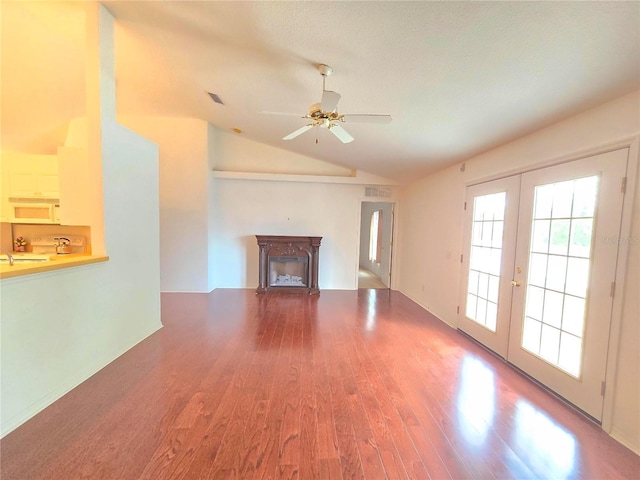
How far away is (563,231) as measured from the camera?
2.12m

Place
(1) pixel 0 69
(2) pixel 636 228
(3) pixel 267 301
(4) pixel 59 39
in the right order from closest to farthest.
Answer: (2) pixel 636 228, (4) pixel 59 39, (1) pixel 0 69, (3) pixel 267 301

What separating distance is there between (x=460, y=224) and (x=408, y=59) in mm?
2446

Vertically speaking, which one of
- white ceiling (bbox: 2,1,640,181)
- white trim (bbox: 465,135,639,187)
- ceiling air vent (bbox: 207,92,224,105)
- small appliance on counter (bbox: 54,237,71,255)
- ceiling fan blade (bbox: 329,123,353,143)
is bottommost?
small appliance on counter (bbox: 54,237,71,255)

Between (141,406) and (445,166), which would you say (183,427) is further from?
(445,166)

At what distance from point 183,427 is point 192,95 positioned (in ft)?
13.7

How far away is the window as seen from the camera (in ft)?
23.4

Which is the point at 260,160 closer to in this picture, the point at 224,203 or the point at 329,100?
the point at 224,203

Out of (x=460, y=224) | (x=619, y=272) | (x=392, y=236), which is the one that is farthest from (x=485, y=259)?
(x=392, y=236)

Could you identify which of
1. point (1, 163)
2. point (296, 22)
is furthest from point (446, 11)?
point (1, 163)

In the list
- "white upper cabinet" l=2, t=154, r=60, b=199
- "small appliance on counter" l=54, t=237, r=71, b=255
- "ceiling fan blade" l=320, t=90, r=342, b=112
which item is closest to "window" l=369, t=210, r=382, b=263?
"ceiling fan blade" l=320, t=90, r=342, b=112

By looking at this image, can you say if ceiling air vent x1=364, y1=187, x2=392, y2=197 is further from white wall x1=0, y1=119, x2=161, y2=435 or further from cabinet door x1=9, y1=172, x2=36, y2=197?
cabinet door x1=9, y1=172, x2=36, y2=197

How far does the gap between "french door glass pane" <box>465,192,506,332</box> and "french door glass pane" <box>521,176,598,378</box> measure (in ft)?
1.45

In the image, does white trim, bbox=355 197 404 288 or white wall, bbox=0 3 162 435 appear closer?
white wall, bbox=0 3 162 435

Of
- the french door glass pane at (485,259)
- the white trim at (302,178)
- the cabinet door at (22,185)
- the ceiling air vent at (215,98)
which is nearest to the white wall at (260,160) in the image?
the white trim at (302,178)
